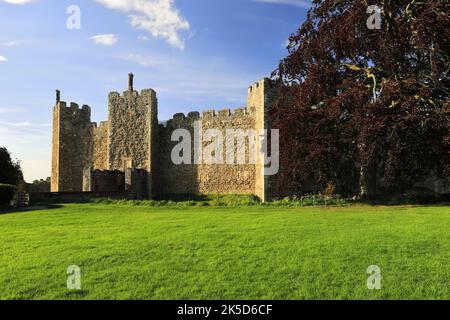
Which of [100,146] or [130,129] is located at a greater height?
[130,129]

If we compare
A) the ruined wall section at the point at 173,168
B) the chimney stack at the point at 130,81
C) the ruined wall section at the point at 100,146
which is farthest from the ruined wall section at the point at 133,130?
the ruined wall section at the point at 100,146

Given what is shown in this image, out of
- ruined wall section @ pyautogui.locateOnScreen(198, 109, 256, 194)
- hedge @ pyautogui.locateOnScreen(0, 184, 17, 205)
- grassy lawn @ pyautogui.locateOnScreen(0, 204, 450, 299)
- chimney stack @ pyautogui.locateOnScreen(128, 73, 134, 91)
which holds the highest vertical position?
chimney stack @ pyautogui.locateOnScreen(128, 73, 134, 91)

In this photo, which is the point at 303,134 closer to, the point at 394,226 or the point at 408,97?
the point at 408,97

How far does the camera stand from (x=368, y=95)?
1738 cm

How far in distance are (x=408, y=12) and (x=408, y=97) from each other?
3.77 metres

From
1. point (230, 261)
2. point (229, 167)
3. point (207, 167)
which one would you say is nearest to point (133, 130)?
point (207, 167)

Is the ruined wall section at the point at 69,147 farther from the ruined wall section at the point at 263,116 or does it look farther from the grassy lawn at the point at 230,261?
the grassy lawn at the point at 230,261

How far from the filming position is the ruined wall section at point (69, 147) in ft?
117

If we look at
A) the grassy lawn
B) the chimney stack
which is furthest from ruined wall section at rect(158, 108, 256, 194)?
the grassy lawn

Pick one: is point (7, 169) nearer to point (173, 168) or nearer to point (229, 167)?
point (173, 168)

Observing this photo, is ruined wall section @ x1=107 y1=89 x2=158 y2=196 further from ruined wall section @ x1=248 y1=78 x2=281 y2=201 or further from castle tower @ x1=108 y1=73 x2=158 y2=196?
ruined wall section @ x1=248 y1=78 x2=281 y2=201

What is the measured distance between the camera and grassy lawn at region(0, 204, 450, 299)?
5.52m

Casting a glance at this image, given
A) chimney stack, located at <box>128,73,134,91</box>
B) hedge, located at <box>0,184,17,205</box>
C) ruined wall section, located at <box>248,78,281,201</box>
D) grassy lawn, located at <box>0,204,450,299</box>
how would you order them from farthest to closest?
chimney stack, located at <box>128,73,134,91</box> → ruined wall section, located at <box>248,78,281,201</box> → hedge, located at <box>0,184,17,205</box> → grassy lawn, located at <box>0,204,450,299</box>

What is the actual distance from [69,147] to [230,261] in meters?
31.9
